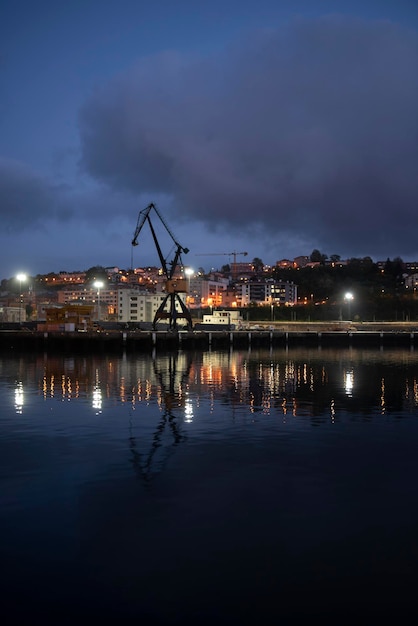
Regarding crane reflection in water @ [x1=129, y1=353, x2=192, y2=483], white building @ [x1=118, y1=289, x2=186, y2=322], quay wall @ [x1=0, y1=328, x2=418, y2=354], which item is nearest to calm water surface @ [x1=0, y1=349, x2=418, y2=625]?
crane reflection in water @ [x1=129, y1=353, x2=192, y2=483]

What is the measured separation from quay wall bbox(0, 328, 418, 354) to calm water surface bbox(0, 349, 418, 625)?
45438 mm

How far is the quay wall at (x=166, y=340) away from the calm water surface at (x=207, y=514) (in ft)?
149

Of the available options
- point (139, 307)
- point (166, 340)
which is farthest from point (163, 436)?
point (139, 307)

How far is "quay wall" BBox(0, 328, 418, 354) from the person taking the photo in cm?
7225

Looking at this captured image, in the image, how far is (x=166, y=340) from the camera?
77000mm

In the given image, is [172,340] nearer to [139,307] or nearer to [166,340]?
[166,340]

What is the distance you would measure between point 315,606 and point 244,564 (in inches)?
66.7

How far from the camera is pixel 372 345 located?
92062 millimetres

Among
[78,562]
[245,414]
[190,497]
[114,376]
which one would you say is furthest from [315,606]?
[114,376]

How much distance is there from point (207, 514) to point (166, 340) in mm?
64987

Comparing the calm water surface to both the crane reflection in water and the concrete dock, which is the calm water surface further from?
the concrete dock

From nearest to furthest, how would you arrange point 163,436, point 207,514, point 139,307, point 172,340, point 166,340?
point 207,514, point 163,436, point 166,340, point 172,340, point 139,307

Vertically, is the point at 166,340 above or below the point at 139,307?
below

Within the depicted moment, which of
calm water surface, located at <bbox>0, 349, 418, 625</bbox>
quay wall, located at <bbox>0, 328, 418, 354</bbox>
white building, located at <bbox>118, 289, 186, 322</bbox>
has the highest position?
white building, located at <bbox>118, 289, 186, 322</bbox>
